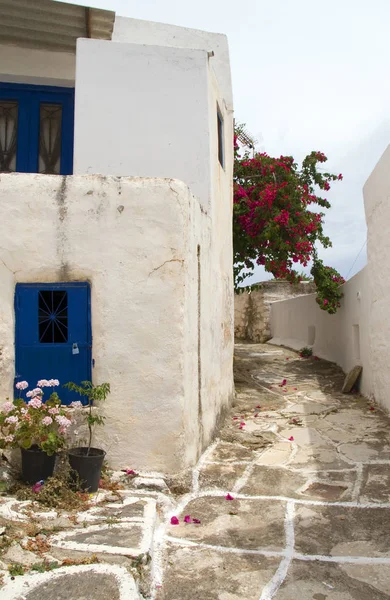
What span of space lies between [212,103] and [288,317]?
11.8m

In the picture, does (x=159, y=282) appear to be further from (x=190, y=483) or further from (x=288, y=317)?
(x=288, y=317)

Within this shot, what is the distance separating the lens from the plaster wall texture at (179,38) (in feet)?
27.3

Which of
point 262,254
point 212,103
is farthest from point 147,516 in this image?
point 262,254

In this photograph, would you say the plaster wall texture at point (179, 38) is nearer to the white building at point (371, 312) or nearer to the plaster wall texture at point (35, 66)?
the plaster wall texture at point (35, 66)

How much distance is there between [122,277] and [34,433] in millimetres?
1659

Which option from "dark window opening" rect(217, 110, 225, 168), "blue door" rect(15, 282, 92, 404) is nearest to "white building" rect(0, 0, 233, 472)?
"blue door" rect(15, 282, 92, 404)

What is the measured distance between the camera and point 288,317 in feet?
60.0

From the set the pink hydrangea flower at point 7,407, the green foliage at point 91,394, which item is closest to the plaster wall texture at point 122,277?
the green foliage at point 91,394

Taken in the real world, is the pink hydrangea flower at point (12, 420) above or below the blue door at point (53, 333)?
below

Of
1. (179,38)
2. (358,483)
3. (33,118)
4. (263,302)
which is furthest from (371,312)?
(263,302)

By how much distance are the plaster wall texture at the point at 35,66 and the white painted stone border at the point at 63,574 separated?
6.81m

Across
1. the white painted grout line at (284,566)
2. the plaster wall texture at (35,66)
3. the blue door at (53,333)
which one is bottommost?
the white painted grout line at (284,566)

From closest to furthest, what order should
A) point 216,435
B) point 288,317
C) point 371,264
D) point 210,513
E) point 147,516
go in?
point 147,516 → point 210,513 → point 216,435 → point 371,264 → point 288,317

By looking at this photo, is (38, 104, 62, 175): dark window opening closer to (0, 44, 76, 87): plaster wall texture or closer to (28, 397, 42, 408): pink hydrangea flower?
(0, 44, 76, 87): plaster wall texture
